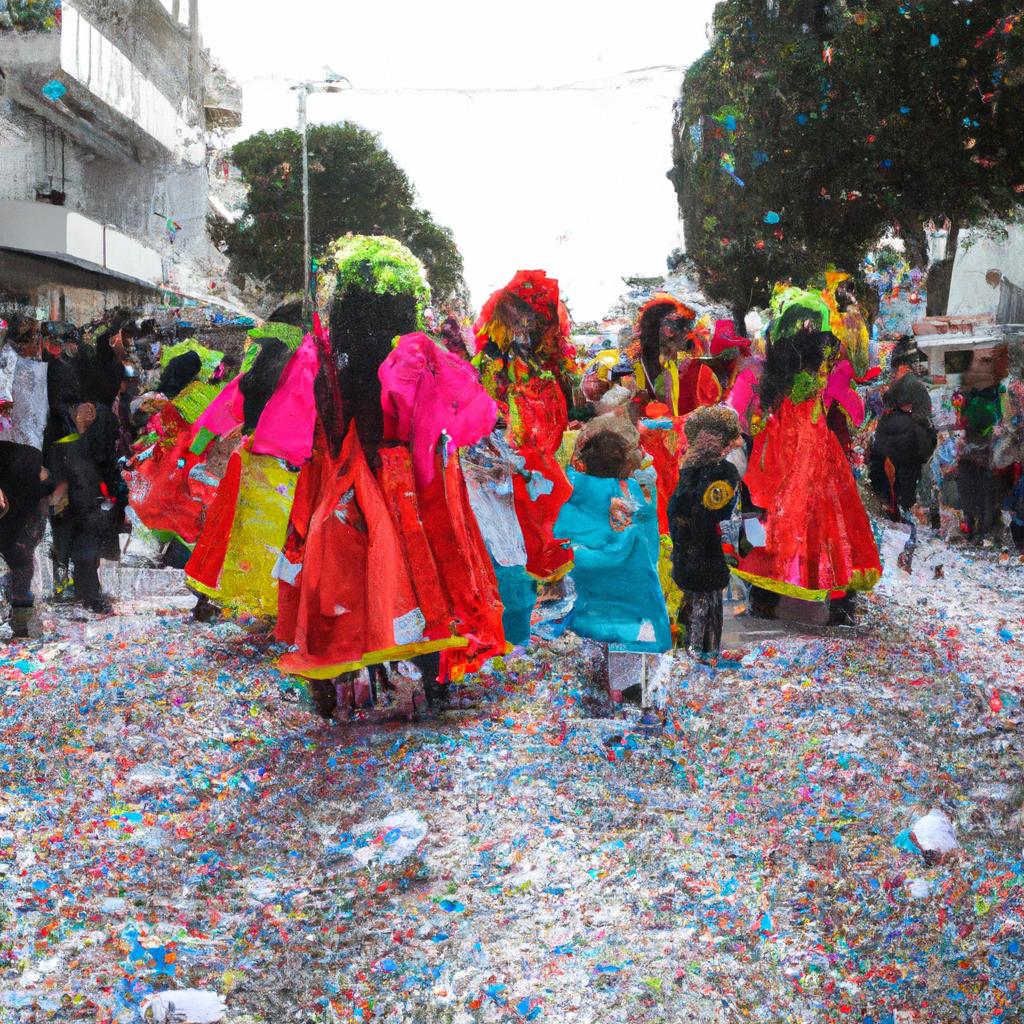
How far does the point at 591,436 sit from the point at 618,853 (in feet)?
6.81

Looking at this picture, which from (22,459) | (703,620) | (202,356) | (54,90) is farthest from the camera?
(54,90)

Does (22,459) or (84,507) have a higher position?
(22,459)

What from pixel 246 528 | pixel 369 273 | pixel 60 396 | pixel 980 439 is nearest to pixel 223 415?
pixel 246 528

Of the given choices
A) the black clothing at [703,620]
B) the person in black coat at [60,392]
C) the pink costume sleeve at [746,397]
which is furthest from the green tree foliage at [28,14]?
the black clothing at [703,620]

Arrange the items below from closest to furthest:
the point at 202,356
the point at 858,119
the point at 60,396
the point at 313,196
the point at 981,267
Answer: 1. the point at 60,396
2. the point at 202,356
3. the point at 858,119
4. the point at 981,267
5. the point at 313,196

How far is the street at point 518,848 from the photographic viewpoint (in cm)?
334

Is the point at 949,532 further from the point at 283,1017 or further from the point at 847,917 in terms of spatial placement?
the point at 283,1017

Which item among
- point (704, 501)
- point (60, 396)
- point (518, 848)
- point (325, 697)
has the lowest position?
point (518, 848)

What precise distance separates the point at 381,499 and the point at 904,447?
24.7 ft

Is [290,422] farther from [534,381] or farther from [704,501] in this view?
[534,381]

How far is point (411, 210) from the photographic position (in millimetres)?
43406

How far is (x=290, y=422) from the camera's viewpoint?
5387 mm

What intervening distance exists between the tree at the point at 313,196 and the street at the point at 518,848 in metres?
36.5

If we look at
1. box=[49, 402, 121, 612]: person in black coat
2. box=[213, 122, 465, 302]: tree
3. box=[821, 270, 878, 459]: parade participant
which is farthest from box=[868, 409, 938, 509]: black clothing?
box=[213, 122, 465, 302]: tree
